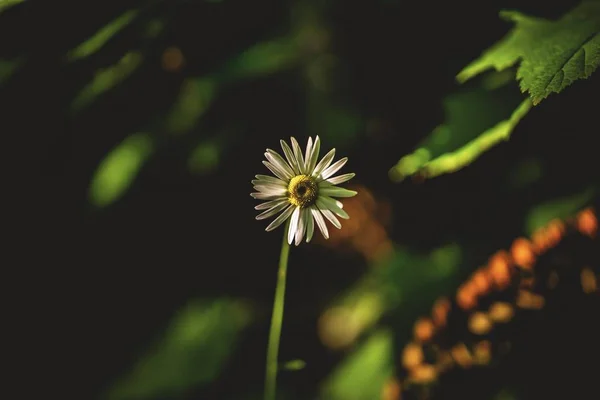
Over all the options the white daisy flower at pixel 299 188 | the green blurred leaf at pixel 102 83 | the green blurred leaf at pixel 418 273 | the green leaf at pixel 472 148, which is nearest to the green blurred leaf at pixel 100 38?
the green blurred leaf at pixel 102 83

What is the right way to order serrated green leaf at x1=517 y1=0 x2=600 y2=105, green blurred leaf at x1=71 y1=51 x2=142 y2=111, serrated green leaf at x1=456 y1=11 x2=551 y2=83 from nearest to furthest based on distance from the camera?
serrated green leaf at x1=517 y1=0 x2=600 y2=105, serrated green leaf at x1=456 y1=11 x2=551 y2=83, green blurred leaf at x1=71 y1=51 x2=142 y2=111

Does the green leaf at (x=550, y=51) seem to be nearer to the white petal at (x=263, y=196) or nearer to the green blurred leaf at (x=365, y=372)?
the white petal at (x=263, y=196)

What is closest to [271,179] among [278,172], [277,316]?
[278,172]

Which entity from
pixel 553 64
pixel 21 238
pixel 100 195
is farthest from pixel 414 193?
pixel 21 238

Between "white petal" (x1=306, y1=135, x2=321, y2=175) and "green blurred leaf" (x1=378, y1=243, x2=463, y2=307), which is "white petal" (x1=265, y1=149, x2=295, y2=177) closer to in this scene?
"white petal" (x1=306, y1=135, x2=321, y2=175)

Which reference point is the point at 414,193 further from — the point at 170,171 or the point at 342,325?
the point at 170,171

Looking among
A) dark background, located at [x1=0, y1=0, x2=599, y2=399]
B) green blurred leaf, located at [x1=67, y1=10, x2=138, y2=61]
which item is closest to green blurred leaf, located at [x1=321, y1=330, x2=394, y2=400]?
dark background, located at [x1=0, y1=0, x2=599, y2=399]
